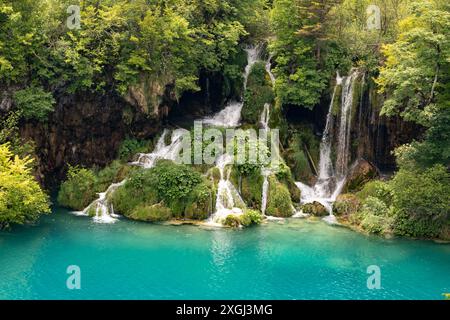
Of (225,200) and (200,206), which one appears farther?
(225,200)

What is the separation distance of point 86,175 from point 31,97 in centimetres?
537

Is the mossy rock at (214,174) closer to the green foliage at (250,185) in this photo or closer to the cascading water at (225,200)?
the cascading water at (225,200)

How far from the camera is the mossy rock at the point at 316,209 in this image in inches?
1128

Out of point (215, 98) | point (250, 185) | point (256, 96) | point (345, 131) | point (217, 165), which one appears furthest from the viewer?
point (215, 98)

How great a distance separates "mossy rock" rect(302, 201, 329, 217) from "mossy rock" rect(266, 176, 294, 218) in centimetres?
82

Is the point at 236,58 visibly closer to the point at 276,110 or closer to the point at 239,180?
the point at 276,110

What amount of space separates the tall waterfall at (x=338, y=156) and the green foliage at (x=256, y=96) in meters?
4.41

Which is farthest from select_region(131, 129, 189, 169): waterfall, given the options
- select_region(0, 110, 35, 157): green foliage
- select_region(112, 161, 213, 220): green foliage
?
select_region(0, 110, 35, 157): green foliage

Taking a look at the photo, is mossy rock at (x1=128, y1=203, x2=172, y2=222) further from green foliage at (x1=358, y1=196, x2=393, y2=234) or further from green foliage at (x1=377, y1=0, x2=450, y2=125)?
green foliage at (x1=377, y1=0, x2=450, y2=125)

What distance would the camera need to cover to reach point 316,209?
1131 inches

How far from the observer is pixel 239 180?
29109 mm

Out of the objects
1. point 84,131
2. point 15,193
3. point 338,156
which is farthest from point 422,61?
point 15,193

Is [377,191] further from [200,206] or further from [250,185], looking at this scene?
[200,206]

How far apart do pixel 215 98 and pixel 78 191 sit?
1208 centimetres
